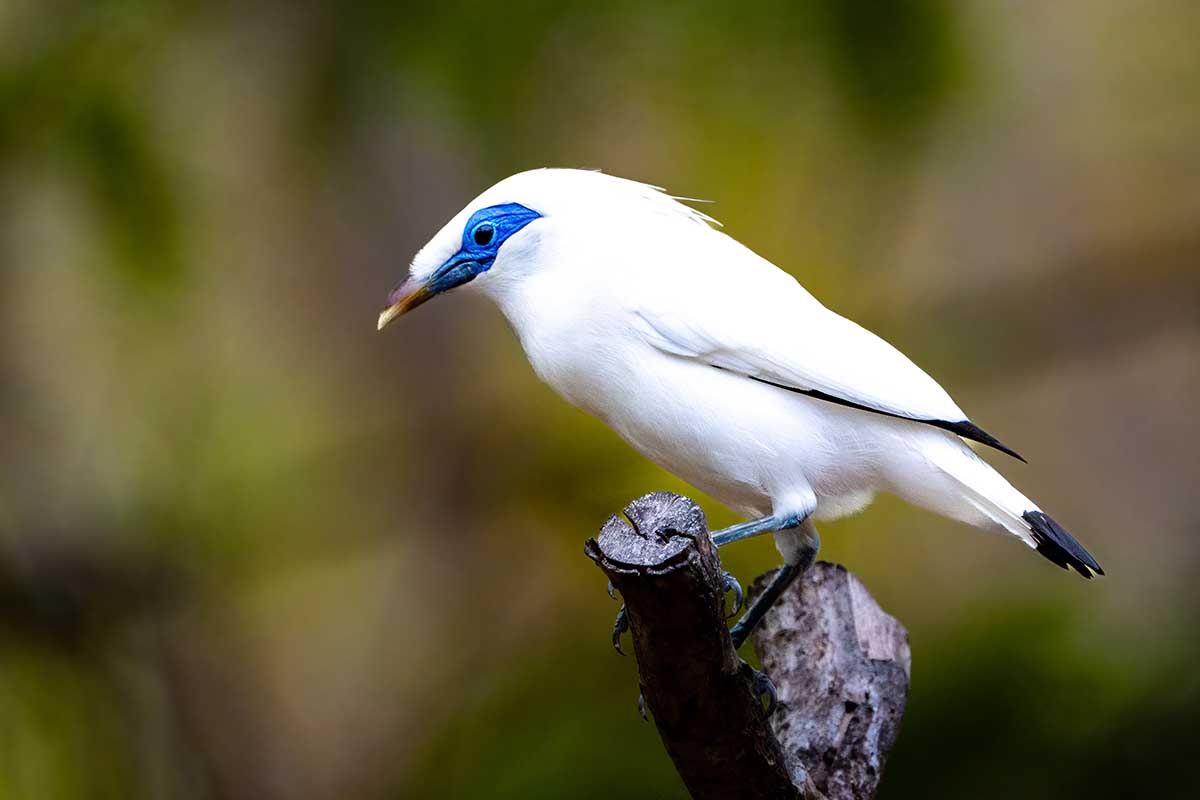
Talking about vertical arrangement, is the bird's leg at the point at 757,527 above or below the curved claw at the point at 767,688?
above

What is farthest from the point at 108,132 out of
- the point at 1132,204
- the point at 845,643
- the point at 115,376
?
the point at 1132,204

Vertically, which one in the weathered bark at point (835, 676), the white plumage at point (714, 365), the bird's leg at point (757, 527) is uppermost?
→ the white plumage at point (714, 365)

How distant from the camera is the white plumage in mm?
2812

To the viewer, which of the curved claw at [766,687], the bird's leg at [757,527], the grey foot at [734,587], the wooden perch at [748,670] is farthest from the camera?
the curved claw at [766,687]

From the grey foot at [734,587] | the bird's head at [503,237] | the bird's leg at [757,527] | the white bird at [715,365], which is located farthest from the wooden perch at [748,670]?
the bird's head at [503,237]

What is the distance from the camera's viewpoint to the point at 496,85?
218 inches

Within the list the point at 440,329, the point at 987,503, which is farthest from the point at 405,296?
the point at 440,329

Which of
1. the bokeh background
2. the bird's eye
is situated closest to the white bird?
the bird's eye

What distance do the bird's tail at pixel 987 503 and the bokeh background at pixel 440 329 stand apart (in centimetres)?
227

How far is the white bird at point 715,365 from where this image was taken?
2.81 metres

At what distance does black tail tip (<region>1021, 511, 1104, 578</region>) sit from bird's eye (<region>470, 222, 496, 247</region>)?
125cm

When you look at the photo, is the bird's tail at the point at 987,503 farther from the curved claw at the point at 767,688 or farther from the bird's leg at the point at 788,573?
the curved claw at the point at 767,688

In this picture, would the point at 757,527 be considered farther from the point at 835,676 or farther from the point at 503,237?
Result: the point at 503,237

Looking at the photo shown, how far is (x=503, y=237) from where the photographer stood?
2969mm
